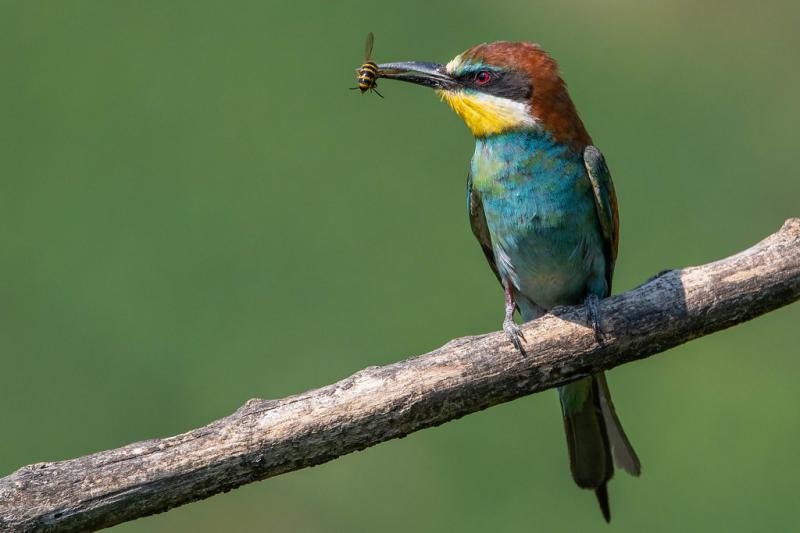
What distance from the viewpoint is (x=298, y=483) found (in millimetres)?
5016

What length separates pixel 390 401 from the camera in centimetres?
333

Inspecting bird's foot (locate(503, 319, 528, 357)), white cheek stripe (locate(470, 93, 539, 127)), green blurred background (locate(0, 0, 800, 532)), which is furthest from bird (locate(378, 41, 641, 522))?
green blurred background (locate(0, 0, 800, 532))

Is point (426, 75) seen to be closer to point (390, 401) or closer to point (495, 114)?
point (495, 114)

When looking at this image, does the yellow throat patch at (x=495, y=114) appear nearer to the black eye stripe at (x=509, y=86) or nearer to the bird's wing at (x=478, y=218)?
the black eye stripe at (x=509, y=86)

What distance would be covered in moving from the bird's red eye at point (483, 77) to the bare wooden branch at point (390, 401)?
2.29ft

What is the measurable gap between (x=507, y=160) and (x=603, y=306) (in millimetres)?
560

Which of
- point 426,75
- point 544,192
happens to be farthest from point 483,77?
point 544,192

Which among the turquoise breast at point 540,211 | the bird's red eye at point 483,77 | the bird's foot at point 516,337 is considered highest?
the bird's red eye at point 483,77

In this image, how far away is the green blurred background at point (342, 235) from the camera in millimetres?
4934

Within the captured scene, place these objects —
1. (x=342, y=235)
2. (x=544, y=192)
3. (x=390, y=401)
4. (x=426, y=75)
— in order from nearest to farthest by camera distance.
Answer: (x=390, y=401) < (x=544, y=192) < (x=426, y=75) < (x=342, y=235)

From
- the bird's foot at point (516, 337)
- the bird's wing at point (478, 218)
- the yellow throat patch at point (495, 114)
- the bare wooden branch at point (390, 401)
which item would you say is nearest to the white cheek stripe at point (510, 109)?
the yellow throat patch at point (495, 114)

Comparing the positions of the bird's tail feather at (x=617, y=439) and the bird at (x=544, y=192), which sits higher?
A: the bird at (x=544, y=192)

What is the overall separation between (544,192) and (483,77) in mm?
370

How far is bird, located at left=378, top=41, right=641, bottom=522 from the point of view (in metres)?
3.90
